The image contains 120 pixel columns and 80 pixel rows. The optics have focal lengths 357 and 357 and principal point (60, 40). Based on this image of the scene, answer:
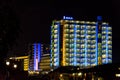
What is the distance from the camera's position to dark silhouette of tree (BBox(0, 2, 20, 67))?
43.1 feet

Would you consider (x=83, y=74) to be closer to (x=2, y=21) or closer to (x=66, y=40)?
(x=66, y=40)

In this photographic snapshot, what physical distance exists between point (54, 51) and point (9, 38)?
602 ft

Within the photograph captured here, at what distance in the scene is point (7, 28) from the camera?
1328cm

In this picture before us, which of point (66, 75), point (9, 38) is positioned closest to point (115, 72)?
point (66, 75)

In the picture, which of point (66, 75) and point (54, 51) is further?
point (54, 51)

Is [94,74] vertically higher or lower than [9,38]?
lower

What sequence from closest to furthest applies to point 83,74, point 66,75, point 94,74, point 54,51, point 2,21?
1. point 2,21
2. point 94,74
3. point 83,74
4. point 66,75
5. point 54,51

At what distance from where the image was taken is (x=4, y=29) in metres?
13.3

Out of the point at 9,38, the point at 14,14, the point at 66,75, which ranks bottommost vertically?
the point at 66,75

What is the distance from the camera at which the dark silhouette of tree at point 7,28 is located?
43.1 feet

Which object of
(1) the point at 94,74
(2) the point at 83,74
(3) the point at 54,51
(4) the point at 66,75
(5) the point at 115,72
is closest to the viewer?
(5) the point at 115,72

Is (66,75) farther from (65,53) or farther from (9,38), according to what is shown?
(9,38)

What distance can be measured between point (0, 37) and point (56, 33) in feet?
602

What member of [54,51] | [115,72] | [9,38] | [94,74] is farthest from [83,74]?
[9,38]
